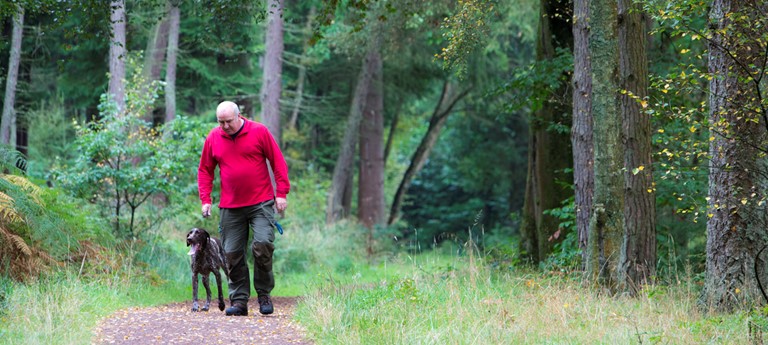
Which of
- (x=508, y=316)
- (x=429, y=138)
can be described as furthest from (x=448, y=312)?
(x=429, y=138)

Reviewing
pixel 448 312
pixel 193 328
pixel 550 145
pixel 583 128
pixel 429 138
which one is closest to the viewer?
pixel 448 312

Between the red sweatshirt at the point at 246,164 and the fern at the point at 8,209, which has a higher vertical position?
the red sweatshirt at the point at 246,164

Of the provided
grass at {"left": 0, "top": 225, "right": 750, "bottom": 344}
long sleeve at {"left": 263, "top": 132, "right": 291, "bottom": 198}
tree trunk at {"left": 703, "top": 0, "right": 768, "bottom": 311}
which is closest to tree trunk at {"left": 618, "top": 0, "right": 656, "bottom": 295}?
grass at {"left": 0, "top": 225, "right": 750, "bottom": 344}

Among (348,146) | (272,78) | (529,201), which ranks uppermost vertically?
(272,78)

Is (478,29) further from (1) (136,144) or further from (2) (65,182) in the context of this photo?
(2) (65,182)

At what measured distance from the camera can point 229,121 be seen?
27.1 feet

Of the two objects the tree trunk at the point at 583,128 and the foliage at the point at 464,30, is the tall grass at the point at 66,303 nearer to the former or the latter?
the foliage at the point at 464,30

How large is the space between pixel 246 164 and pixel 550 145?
554 centimetres

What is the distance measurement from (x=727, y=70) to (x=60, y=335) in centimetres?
573

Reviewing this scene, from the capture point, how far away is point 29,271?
8727mm

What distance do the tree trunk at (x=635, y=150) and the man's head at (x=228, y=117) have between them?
3.88 metres

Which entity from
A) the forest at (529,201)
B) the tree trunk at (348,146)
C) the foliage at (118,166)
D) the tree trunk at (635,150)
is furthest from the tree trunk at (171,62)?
the tree trunk at (635,150)

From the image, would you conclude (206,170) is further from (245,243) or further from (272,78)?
(272,78)

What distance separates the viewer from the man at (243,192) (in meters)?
8.41
